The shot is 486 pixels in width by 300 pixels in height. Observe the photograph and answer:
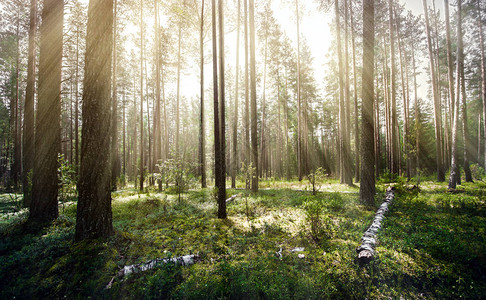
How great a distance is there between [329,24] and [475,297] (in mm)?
19515

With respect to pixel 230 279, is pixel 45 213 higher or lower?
higher

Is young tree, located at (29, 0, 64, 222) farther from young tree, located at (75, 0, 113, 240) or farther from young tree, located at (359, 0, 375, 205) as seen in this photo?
young tree, located at (359, 0, 375, 205)

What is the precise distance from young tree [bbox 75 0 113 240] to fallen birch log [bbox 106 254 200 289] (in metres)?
1.48

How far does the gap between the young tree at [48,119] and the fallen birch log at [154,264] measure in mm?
4287

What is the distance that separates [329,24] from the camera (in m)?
16.3

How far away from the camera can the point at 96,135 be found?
4.45 meters

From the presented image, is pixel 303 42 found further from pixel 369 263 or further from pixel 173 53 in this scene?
pixel 369 263

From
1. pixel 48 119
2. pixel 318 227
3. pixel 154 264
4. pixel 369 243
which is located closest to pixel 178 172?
pixel 48 119

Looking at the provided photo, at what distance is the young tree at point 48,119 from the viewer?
5.62 meters

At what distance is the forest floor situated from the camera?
10.1 ft

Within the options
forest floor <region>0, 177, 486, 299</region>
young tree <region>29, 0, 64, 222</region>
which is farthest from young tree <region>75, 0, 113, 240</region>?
young tree <region>29, 0, 64, 222</region>

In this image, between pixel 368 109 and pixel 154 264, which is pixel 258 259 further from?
pixel 368 109

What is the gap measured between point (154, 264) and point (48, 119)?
239 inches

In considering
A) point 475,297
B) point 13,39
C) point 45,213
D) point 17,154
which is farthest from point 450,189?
point 13,39
